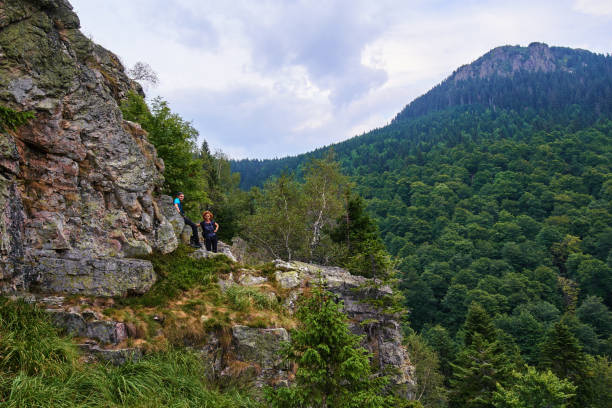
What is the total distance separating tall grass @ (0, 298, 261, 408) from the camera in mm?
5184

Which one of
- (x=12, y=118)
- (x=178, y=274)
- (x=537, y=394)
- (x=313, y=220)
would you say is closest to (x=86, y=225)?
(x=178, y=274)

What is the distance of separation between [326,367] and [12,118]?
953cm

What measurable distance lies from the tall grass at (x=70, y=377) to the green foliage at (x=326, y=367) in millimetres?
1543

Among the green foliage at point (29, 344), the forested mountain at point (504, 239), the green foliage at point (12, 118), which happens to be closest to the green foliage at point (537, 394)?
the forested mountain at point (504, 239)

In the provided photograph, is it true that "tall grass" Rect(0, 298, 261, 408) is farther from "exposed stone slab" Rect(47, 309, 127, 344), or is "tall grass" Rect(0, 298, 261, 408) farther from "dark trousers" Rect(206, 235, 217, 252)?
"dark trousers" Rect(206, 235, 217, 252)

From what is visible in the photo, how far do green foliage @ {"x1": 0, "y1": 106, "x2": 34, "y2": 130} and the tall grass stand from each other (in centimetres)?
431

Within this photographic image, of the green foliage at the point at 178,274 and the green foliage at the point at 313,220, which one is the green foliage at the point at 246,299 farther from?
the green foliage at the point at 313,220

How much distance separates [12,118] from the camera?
8.04 metres

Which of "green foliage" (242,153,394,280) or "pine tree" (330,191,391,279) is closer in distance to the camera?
"pine tree" (330,191,391,279)

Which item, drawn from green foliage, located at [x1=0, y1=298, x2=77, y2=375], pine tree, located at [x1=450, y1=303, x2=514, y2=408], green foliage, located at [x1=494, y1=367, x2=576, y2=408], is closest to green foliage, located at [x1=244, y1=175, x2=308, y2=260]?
pine tree, located at [x1=450, y1=303, x2=514, y2=408]

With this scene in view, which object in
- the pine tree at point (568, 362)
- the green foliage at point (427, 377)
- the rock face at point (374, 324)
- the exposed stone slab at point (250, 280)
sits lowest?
the green foliage at point (427, 377)

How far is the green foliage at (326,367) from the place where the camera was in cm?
652

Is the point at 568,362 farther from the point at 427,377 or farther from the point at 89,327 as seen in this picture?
the point at 89,327

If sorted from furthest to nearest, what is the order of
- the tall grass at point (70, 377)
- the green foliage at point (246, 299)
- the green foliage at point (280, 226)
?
the green foliage at point (280, 226)
the green foliage at point (246, 299)
the tall grass at point (70, 377)
